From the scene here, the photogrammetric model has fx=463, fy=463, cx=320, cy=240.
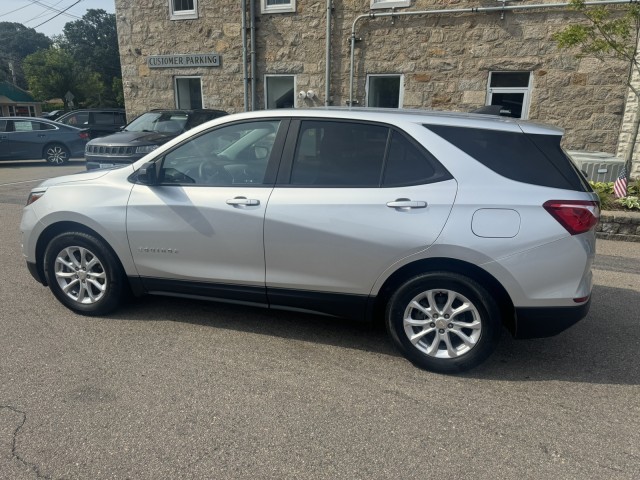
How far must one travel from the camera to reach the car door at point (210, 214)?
3.40 m

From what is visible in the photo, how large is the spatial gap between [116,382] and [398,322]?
74.4 inches

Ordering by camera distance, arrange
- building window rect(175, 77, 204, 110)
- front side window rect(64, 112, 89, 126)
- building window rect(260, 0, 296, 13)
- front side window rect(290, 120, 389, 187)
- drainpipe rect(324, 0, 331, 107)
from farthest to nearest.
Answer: front side window rect(64, 112, 89, 126) → building window rect(175, 77, 204, 110) → building window rect(260, 0, 296, 13) → drainpipe rect(324, 0, 331, 107) → front side window rect(290, 120, 389, 187)

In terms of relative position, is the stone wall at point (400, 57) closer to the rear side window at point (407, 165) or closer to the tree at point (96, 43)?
the rear side window at point (407, 165)

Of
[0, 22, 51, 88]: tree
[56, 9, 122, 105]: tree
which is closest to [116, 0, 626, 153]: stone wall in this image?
[56, 9, 122, 105]: tree

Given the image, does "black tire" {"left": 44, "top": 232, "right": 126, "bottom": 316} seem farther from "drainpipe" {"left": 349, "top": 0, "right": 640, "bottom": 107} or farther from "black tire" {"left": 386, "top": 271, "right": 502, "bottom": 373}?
"drainpipe" {"left": 349, "top": 0, "right": 640, "bottom": 107}

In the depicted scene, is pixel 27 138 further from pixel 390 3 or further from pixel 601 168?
pixel 601 168

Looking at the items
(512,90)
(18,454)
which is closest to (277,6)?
(512,90)

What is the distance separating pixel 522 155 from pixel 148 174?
269 centimetres

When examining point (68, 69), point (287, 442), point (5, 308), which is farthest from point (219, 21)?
point (68, 69)

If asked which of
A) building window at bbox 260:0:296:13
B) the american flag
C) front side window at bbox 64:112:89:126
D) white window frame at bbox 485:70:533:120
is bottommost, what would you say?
the american flag

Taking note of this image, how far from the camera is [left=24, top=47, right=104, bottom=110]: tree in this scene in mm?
43281

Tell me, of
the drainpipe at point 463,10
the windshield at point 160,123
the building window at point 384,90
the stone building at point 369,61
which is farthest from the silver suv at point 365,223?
the building window at point 384,90

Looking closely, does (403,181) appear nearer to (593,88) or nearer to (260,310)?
(260,310)

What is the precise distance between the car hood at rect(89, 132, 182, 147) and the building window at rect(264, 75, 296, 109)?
4.13 metres
